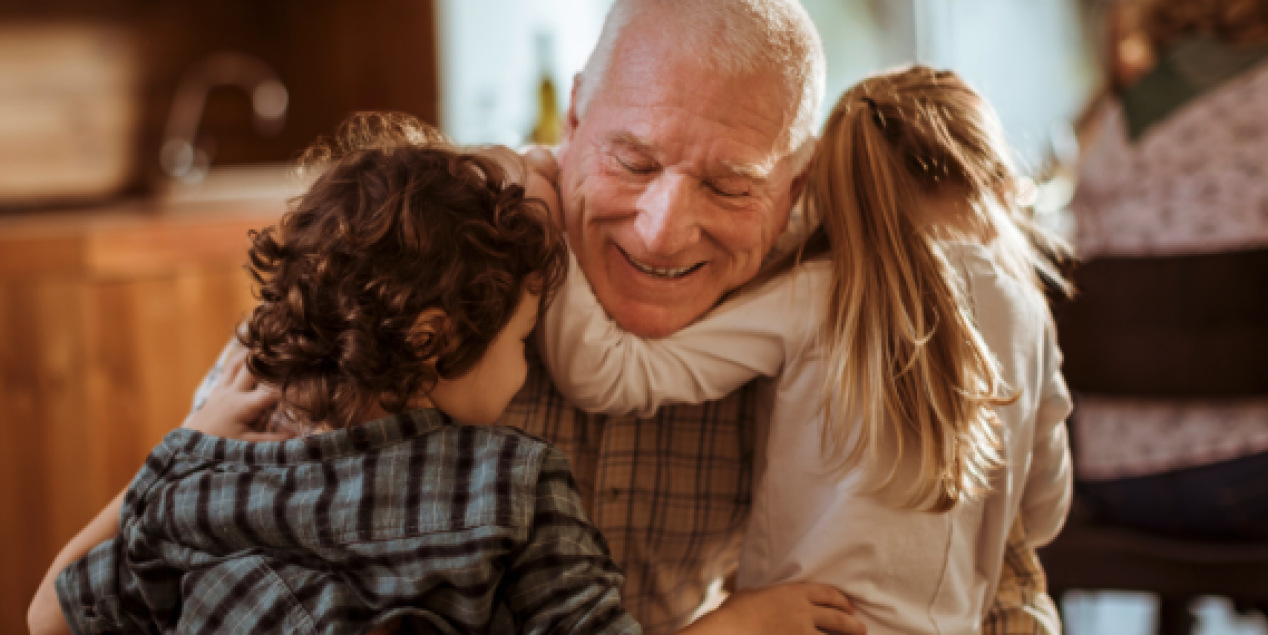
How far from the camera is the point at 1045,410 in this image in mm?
1260

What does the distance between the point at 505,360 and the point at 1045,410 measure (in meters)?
0.69

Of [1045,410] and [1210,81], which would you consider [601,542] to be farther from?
[1210,81]

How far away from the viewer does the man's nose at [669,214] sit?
107 centimetres

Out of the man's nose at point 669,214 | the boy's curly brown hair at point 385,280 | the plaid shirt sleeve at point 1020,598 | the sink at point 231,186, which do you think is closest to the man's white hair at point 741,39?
the man's nose at point 669,214

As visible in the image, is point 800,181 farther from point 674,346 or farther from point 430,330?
point 430,330

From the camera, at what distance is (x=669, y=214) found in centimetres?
107

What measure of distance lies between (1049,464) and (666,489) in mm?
488

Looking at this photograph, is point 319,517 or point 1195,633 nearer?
point 319,517

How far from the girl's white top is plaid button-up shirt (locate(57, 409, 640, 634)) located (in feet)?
0.57

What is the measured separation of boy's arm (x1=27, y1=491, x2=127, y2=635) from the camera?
1040mm

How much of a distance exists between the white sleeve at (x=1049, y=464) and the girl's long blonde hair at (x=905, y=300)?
0.41ft

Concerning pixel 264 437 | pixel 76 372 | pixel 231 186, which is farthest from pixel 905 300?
pixel 231 186

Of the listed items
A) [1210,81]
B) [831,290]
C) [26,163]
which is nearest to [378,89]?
[26,163]

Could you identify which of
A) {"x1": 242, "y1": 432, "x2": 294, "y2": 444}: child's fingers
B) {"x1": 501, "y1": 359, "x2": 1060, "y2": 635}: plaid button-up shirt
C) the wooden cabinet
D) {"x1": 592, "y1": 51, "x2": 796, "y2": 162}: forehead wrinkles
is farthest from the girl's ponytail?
the wooden cabinet
